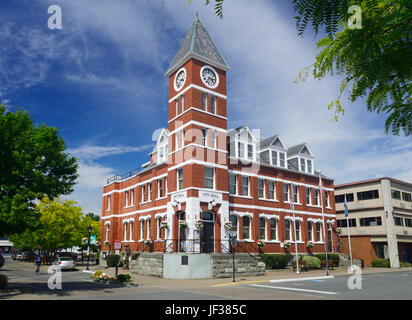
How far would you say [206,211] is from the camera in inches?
1086

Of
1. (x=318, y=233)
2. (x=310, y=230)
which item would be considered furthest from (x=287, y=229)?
(x=318, y=233)

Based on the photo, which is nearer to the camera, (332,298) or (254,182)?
(332,298)

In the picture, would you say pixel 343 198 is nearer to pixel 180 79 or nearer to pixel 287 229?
pixel 287 229

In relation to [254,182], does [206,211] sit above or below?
below

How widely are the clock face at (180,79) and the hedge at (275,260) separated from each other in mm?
17315

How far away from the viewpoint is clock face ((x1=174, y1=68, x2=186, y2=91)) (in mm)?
30416

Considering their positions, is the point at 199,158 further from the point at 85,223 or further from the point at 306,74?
the point at 85,223

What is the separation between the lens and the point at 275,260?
31000 mm

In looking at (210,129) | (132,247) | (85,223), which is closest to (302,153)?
(210,129)

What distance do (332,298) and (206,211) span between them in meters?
14.4

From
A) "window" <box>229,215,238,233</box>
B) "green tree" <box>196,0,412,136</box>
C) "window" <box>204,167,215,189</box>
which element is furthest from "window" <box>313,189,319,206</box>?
"green tree" <box>196,0,412,136</box>

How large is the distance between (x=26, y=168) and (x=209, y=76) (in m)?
18.6

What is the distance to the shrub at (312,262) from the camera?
3155 centimetres

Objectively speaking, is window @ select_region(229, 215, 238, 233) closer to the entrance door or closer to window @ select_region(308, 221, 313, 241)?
the entrance door
